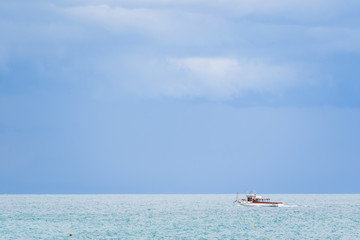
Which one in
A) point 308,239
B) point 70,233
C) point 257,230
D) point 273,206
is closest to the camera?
point 308,239

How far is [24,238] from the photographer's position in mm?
79938

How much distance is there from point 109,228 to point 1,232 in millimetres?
17407

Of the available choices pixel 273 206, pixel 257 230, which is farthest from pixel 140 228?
pixel 273 206

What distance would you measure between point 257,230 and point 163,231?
16.0 m

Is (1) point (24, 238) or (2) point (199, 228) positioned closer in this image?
(1) point (24, 238)

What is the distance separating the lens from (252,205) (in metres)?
190

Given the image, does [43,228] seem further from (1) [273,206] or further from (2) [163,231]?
(1) [273,206]

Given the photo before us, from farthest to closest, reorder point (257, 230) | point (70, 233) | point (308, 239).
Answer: point (257, 230), point (70, 233), point (308, 239)

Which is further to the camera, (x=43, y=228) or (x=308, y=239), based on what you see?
(x=43, y=228)

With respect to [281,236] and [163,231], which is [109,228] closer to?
[163,231]

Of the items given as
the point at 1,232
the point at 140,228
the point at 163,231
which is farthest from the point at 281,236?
the point at 1,232

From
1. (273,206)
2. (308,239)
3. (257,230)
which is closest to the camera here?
(308,239)

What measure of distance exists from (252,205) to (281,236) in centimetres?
10950

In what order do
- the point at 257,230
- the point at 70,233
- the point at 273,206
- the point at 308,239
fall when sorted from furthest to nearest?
the point at 273,206
the point at 257,230
the point at 70,233
the point at 308,239
